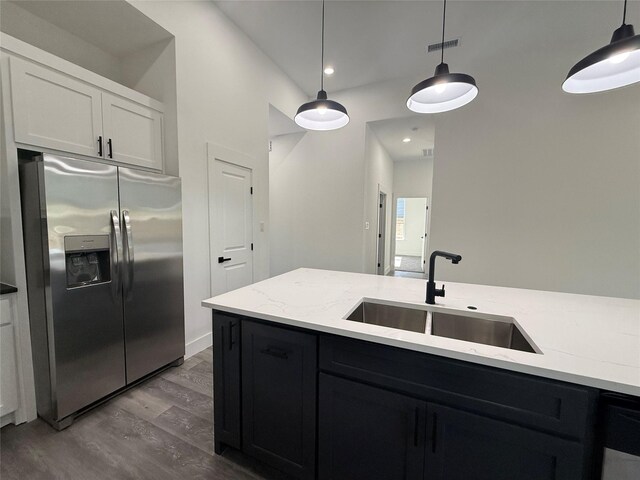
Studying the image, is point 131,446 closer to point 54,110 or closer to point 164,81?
point 54,110

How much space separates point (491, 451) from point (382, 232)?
561cm

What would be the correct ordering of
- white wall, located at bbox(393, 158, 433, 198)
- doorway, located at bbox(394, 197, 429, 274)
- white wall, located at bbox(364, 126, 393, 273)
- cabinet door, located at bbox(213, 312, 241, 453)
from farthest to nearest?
doorway, located at bbox(394, 197, 429, 274) → white wall, located at bbox(393, 158, 433, 198) → white wall, located at bbox(364, 126, 393, 273) → cabinet door, located at bbox(213, 312, 241, 453)

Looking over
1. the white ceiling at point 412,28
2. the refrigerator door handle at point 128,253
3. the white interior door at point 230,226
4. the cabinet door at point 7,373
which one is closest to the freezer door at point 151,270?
the refrigerator door handle at point 128,253

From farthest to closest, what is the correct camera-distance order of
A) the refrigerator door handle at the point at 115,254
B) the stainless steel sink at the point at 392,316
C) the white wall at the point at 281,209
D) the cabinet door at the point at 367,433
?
1. the white wall at the point at 281,209
2. the refrigerator door handle at the point at 115,254
3. the stainless steel sink at the point at 392,316
4. the cabinet door at the point at 367,433

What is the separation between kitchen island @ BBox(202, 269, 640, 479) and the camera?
84 cm

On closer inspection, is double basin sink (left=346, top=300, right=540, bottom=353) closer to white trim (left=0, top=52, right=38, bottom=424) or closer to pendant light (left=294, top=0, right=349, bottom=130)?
pendant light (left=294, top=0, right=349, bottom=130)

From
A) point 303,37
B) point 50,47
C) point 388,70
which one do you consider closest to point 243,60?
point 303,37

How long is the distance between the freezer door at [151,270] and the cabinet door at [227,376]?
3.59ft

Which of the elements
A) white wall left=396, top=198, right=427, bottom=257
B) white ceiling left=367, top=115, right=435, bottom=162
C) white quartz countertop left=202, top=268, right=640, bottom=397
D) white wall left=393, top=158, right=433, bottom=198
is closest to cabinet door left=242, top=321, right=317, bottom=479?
white quartz countertop left=202, top=268, right=640, bottom=397

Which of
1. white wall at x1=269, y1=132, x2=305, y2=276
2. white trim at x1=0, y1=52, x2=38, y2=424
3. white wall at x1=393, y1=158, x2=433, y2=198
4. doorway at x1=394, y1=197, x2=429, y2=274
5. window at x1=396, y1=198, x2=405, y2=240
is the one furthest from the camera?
window at x1=396, y1=198, x2=405, y2=240

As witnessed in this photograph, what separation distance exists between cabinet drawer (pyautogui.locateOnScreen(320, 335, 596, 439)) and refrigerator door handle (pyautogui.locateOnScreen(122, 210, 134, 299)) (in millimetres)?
1711

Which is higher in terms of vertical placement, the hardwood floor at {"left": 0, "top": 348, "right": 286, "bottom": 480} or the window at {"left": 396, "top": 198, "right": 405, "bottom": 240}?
the window at {"left": 396, "top": 198, "right": 405, "bottom": 240}

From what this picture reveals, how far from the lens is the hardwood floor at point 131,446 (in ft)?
4.70

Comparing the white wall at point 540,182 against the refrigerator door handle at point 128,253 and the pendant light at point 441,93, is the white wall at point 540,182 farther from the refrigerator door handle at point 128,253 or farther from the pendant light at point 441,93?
the refrigerator door handle at point 128,253
